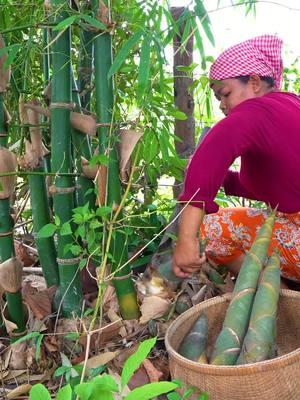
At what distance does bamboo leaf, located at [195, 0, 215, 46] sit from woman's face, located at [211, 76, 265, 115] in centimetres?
41

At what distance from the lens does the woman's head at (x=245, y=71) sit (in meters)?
1.58

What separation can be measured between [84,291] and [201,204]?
21.2 inches

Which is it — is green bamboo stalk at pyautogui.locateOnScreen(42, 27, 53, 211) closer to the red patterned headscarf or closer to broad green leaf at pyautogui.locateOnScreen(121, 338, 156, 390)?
the red patterned headscarf

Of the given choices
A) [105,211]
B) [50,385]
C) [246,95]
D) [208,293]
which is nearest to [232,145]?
[246,95]

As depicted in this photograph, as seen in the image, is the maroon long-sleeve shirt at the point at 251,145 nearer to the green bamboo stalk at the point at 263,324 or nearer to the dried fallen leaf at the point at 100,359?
the green bamboo stalk at the point at 263,324

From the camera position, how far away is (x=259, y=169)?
163 cm

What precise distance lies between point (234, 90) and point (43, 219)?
2.23ft

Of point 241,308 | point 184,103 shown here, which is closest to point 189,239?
point 241,308

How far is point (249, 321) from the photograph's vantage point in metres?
1.32

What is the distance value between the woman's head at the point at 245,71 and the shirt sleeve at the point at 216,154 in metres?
0.16

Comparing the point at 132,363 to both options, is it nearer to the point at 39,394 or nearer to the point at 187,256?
the point at 39,394

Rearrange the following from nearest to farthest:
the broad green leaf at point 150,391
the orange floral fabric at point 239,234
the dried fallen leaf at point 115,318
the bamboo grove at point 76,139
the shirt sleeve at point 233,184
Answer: the broad green leaf at point 150,391, the bamboo grove at point 76,139, the dried fallen leaf at point 115,318, the orange floral fabric at point 239,234, the shirt sleeve at point 233,184

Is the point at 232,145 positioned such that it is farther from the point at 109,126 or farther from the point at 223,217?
the point at 223,217

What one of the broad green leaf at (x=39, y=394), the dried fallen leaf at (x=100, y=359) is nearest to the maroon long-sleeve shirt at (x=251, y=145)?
the dried fallen leaf at (x=100, y=359)
